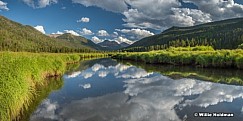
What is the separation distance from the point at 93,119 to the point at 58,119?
1.81 metres

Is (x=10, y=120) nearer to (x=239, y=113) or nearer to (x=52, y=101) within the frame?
(x=52, y=101)

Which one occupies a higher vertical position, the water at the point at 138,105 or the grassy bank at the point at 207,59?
the grassy bank at the point at 207,59

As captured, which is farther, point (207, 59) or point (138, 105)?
point (207, 59)

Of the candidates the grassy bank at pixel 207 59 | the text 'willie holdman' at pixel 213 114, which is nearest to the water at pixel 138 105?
the text 'willie holdman' at pixel 213 114

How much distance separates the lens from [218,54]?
144 feet

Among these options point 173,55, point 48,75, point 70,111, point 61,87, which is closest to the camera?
point 70,111

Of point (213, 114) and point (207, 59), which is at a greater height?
point (207, 59)

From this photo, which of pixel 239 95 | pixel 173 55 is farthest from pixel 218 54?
pixel 239 95

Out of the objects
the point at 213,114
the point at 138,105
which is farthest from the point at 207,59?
the point at 213,114

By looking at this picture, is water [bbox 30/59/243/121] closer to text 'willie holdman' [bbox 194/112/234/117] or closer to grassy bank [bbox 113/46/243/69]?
text 'willie holdman' [bbox 194/112/234/117]

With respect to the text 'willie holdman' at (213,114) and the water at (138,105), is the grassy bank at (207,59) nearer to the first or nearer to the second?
the water at (138,105)

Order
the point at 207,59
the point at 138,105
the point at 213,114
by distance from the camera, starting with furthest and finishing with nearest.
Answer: the point at 207,59 → the point at 138,105 → the point at 213,114

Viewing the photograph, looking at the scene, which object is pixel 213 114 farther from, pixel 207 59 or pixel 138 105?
pixel 207 59

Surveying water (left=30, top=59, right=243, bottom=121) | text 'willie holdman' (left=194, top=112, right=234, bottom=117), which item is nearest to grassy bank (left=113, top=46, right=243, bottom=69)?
water (left=30, top=59, right=243, bottom=121)
